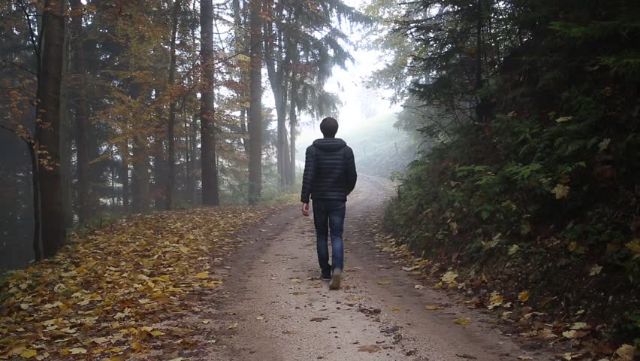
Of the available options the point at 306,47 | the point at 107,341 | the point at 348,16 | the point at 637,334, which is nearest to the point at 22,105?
the point at 306,47

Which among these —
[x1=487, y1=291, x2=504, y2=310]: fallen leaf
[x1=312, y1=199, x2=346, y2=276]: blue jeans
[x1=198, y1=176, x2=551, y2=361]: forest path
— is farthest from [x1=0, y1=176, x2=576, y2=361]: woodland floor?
[x1=312, y1=199, x2=346, y2=276]: blue jeans

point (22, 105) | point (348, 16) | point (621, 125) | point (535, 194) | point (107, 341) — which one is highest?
point (348, 16)

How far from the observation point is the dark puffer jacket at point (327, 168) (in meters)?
6.84

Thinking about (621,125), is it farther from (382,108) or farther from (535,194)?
(382,108)

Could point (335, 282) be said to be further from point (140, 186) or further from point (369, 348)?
point (140, 186)

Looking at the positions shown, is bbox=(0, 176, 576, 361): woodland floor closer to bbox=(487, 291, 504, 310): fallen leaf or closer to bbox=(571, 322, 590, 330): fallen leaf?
bbox=(487, 291, 504, 310): fallen leaf

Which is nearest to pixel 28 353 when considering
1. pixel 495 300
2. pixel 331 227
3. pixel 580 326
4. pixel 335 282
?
pixel 335 282

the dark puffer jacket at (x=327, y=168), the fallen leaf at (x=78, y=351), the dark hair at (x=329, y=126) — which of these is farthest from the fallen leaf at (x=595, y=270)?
the fallen leaf at (x=78, y=351)

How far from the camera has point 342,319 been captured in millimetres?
5273

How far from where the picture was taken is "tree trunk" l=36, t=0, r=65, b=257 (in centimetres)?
977

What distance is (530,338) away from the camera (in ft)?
14.8

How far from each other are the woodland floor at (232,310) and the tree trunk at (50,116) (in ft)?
2.78

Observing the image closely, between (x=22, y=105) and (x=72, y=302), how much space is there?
730 inches

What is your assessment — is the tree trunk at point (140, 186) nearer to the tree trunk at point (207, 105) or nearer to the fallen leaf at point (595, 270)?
the tree trunk at point (207, 105)
